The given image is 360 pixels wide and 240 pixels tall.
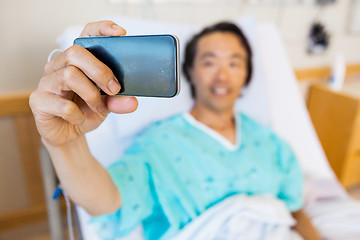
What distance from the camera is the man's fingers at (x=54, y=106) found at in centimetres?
37

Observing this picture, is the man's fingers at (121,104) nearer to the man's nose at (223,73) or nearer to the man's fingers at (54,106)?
the man's fingers at (54,106)

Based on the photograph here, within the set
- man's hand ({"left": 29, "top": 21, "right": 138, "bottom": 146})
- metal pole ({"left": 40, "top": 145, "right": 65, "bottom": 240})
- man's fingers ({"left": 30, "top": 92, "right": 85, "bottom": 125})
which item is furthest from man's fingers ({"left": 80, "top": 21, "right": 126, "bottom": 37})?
metal pole ({"left": 40, "top": 145, "right": 65, "bottom": 240})

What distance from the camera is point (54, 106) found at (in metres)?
0.38

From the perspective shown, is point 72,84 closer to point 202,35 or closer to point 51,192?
point 51,192

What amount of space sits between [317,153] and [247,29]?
61 centimetres

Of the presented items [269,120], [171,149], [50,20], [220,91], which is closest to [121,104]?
[171,149]

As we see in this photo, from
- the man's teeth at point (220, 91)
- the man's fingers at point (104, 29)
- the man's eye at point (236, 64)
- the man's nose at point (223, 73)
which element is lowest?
the man's teeth at point (220, 91)

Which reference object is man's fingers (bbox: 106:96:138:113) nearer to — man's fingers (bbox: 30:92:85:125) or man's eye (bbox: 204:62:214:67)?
man's fingers (bbox: 30:92:85:125)

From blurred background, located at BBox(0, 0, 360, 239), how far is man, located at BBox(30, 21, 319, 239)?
0.68ft

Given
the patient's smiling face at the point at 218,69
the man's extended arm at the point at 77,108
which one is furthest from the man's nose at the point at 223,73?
the man's extended arm at the point at 77,108

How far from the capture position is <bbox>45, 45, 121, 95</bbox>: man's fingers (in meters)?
0.36

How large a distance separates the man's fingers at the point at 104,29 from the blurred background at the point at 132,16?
0.24m

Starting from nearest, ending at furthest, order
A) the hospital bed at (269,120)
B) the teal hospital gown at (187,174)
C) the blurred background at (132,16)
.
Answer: the teal hospital gown at (187,174), the hospital bed at (269,120), the blurred background at (132,16)

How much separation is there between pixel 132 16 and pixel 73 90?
85 centimetres
